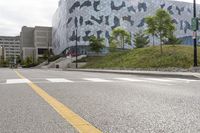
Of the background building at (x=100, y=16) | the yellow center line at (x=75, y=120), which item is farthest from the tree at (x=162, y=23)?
the background building at (x=100, y=16)

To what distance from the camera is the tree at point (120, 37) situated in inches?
3337

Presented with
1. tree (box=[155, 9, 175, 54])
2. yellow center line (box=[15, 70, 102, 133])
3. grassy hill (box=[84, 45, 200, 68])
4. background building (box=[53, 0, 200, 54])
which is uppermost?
background building (box=[53, 0, 200, 54])

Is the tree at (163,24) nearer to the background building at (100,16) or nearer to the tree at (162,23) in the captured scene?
the tree at (162,23)

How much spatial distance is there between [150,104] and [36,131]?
129 inches

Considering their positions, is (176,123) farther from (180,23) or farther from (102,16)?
(180,23)

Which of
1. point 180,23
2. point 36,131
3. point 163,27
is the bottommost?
point 36,131

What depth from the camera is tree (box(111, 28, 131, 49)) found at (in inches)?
3337

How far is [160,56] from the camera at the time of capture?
5606 cm

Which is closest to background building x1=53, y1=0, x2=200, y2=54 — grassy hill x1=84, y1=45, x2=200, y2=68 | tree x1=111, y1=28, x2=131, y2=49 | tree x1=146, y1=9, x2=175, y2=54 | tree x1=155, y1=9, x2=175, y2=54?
tree x1=111, y1=28, x2=131, y2=49

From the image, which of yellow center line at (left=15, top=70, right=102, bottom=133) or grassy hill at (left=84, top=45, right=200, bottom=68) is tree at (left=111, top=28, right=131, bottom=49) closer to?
grassy hill at (left=84, top=45, right=200, bottom=68)

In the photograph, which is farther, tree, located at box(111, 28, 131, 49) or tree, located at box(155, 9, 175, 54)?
tree, located at box(111, 28, 131, 49)

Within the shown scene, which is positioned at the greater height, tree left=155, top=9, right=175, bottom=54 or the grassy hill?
tree left=155, top=9, right=175, bottom=54

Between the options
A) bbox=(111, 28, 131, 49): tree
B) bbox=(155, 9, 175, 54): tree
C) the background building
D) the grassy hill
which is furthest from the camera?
the background building

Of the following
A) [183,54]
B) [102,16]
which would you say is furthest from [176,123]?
[102,16]
